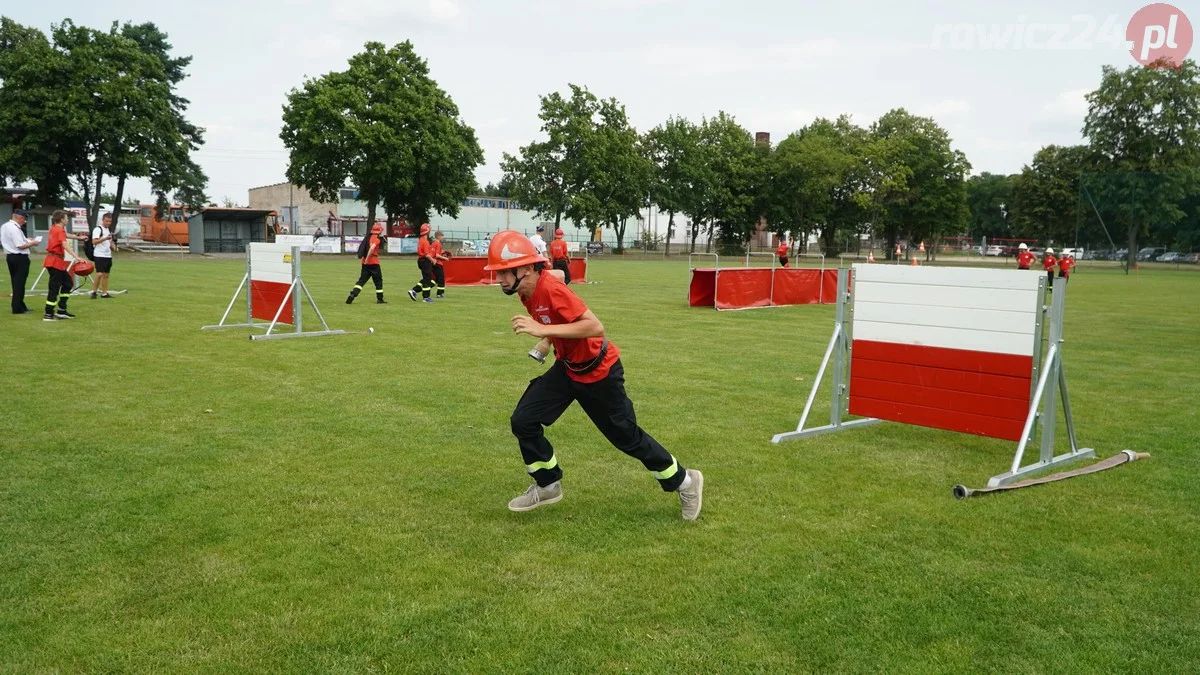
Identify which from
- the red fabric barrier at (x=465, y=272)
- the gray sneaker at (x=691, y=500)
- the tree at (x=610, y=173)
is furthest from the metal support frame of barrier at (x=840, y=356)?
the tree at (x=610, y=173)

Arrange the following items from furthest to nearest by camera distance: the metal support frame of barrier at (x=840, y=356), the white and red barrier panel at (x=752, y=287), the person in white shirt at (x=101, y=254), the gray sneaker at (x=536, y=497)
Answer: the white and red barrier panel at (x=752, y=287) → the person in white shirt at (x=101, y=254) → the metal support frame of barrier at (x=840, y=356) → the gray sneaker at (x=536, y=497)

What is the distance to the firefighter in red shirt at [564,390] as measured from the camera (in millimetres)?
5277

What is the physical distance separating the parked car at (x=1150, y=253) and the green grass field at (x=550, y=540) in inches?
2626

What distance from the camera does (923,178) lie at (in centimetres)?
8281

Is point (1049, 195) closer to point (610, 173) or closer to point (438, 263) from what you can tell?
point (610, 173)

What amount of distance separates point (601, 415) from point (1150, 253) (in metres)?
76.6

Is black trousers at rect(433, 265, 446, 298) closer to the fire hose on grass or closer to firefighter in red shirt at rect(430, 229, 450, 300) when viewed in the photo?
firefighter in red shirt at rect(430, 229, 450, 300)

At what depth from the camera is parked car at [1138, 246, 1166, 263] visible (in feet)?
220

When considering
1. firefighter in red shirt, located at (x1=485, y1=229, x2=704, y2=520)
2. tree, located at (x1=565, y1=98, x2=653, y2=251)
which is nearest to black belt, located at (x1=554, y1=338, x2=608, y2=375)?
firefighter in red shirt, located at (x1=485, y1=229, x2=704, y2=520)

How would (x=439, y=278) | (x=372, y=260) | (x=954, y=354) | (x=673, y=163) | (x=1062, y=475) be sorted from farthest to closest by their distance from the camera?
(x=673, y=163)
(x=439, y=278)
(x=372, y=260)
(x=954, y=354)
(x=1062, y=475)

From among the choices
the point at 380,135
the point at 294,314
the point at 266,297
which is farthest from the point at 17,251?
the point at 380,135

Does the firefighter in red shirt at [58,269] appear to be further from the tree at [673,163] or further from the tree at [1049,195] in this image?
the tree at [1049,195]

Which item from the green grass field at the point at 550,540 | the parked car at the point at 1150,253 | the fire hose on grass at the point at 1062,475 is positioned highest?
the parked car at the point at 1150,253

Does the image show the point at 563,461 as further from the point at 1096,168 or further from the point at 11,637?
the point at 1096,168
